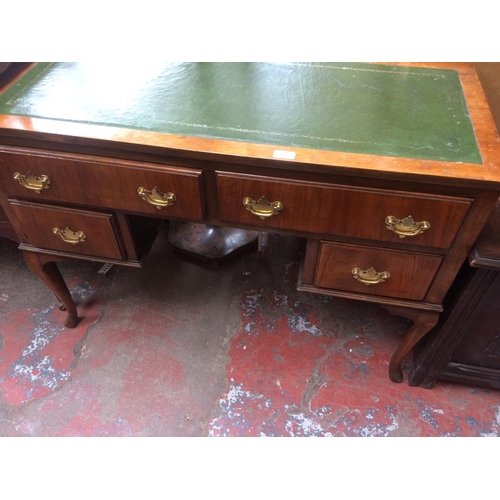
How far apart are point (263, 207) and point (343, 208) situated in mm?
174

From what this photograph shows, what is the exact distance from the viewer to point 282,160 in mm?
852

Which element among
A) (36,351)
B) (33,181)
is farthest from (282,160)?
(36,351)

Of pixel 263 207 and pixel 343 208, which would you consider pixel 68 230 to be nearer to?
pixel 263 207

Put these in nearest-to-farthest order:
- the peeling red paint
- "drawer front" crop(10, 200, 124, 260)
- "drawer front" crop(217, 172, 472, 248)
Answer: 1. "drawer front" crop(217, 172, 472, 248)
2. "drawer front" crop(10, 200, 124, 260)
3. the peeling red paint

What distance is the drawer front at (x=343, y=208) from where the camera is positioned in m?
0.87

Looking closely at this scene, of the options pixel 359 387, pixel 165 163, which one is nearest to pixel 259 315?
pixel 359 387

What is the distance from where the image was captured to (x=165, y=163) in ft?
3.07

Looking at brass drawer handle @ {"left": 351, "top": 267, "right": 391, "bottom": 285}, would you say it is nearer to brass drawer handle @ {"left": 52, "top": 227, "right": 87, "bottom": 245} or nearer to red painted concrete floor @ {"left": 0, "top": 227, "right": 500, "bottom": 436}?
red painted concrete floor @ {"left": 0, "top": 227, "right": 500, "bottom": 436}

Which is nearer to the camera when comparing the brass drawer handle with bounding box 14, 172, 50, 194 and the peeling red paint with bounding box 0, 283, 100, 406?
the brass drawer handle with bounding box 14, 172, 50, 194

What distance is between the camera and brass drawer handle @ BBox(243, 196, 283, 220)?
94 cm

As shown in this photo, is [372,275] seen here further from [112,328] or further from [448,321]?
[112,328]

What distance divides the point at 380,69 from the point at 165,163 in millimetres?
614

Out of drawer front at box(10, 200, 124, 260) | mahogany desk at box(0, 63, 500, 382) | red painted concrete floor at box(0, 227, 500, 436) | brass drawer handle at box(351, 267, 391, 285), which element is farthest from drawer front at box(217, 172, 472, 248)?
red painted concrete floor at box(0, 227, 500, 436)

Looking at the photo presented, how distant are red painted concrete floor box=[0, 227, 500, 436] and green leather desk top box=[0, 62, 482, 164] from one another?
2.64ft
